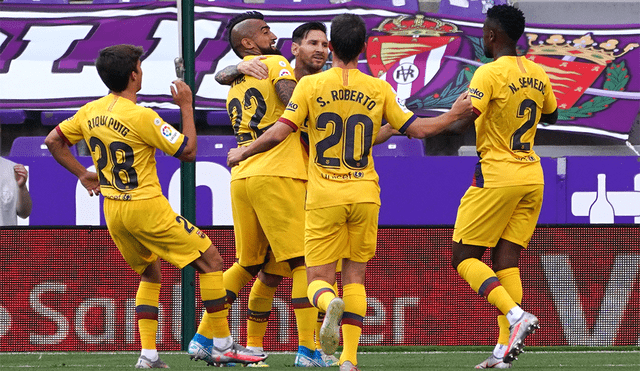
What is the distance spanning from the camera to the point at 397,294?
698 centimetres

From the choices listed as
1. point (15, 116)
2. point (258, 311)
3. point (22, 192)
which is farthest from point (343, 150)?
point (15, 116)

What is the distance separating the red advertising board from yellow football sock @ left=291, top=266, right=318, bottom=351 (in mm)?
1384

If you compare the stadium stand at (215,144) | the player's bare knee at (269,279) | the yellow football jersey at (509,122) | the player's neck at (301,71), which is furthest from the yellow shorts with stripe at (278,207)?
the stadium stand at (215,144)

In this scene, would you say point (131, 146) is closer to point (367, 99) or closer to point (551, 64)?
point (367, 99)

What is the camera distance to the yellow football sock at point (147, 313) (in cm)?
550

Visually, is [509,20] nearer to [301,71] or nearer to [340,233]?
[301,71]

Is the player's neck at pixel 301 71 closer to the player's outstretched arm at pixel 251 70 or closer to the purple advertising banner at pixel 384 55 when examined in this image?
the player's outstretched arm at pixel 251 70

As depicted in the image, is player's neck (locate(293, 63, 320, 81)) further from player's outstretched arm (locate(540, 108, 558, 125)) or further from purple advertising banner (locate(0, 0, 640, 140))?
purple advertising banner (locate(0, 0, 640, 140))

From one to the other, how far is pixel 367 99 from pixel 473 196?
1.04m

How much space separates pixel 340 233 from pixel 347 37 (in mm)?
990

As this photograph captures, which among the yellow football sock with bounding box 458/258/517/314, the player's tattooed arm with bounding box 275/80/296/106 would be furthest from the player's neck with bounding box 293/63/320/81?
the yellow football sock with bounding box 458/258/517/314

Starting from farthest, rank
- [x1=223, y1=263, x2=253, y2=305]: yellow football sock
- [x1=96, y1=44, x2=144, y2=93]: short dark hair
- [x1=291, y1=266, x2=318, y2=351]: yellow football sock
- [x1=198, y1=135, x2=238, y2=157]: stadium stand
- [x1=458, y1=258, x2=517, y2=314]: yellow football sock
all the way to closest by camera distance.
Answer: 1. [x1=198, y1=135, x2=238, y2=157]: stadium stand
2. [x1=223, y1=263, x2=253, y2=305]: yellow football sock
3. [x1=291, y1=266, x2=318, y2=351]: yellow football sock
4. [x1=96, y1=44, x2=144, y2=93]: short dark hair
5. [x1=458, y1=258, x2=517, y2=314]: yellow football sock

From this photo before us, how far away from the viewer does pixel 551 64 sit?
1216 centimetres

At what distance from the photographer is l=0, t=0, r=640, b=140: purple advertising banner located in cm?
1204
